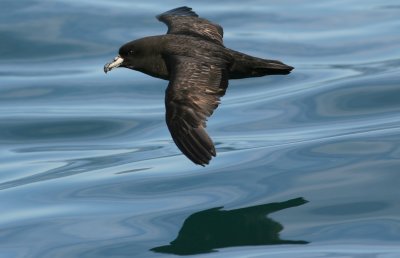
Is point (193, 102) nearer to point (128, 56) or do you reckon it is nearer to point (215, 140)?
point (128, 56)

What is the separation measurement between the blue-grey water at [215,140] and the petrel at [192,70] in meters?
0.72

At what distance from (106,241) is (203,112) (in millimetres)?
1053

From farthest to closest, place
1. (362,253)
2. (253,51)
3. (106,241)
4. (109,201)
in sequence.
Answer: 1. (253,51)
2. (109,201)
3. (106,241)
4. (362,253)

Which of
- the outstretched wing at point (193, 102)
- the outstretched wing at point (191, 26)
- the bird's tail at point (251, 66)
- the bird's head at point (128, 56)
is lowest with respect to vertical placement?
the outstretched wing at point (193, 102)

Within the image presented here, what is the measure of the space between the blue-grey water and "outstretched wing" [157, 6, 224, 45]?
90 cm

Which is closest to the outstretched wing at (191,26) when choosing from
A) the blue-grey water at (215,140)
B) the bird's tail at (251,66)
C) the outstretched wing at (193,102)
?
the bird's tail at (251,66)

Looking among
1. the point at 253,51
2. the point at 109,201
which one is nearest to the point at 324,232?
the point at 109,201

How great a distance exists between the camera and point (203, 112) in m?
7.74

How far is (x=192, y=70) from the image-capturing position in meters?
8.14

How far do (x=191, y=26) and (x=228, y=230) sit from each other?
225 centimetres

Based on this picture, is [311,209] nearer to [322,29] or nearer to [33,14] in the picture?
[322,29]

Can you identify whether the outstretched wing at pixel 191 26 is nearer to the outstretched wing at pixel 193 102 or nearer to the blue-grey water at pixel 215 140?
the blue-grey water at pixel 215 140

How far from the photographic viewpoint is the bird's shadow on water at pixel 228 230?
7.87 m

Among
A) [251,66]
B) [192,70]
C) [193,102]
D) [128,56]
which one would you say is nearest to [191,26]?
[128,56]
